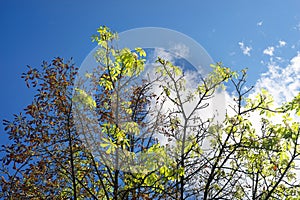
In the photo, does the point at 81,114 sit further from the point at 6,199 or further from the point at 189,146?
the point at 6,199

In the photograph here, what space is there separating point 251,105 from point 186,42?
7.69ft

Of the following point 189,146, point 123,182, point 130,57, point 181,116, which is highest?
point 130,57

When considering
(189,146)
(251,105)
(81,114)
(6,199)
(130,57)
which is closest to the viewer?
(130,57)

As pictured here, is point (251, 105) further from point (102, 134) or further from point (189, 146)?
point (102, 134)

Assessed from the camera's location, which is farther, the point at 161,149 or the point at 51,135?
the point at 51,135

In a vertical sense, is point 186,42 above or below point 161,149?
above

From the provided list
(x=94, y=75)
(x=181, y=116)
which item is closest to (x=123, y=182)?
(x=181, y=116)

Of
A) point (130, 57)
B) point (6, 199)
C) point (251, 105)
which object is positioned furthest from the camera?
point (6, 199)

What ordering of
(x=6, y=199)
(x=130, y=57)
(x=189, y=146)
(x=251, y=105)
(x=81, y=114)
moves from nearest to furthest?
(x=130, y=57) → (x=81, y=114) → (x=189, y=146) → (x=251, y=105) → (x=6, y=199)

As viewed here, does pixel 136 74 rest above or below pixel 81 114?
above

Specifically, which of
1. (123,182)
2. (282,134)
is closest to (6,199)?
(123,182)

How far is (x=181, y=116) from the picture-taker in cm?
725

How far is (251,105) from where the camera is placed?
25.6ft

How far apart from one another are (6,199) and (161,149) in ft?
15.6
